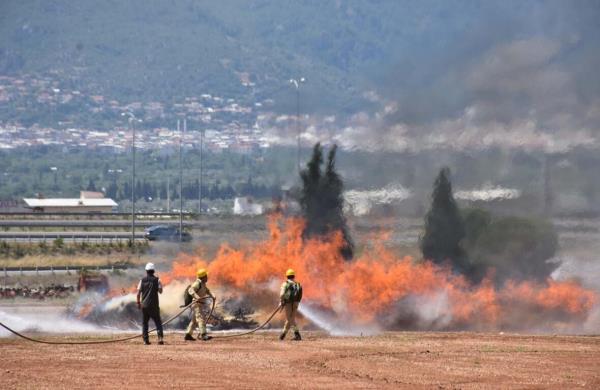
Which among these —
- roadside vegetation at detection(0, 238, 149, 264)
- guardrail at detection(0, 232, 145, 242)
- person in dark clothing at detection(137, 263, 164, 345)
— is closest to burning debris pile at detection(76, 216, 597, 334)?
person in dark clothing at detection(137, 263, 164, 345)

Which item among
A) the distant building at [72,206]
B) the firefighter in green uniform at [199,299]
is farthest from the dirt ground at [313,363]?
the distant building at [72,206]

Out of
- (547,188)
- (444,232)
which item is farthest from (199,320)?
(547,188)

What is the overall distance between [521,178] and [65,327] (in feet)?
59.8

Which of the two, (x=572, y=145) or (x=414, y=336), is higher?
(x=572, y=145)

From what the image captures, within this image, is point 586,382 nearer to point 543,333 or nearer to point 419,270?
point 543,333

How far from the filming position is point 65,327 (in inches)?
2148

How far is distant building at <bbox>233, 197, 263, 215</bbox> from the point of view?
61219 millimetres

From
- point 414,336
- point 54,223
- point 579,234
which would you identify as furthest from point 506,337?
point 54,223

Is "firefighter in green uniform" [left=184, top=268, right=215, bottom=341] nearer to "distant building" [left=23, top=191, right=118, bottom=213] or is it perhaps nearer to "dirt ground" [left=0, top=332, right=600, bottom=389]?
"dirt ground" [left=0, top=332, right=600, bottom=389]

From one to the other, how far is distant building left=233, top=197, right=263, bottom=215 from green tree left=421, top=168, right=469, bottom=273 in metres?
7.42

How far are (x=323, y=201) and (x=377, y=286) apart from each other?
20.6ft

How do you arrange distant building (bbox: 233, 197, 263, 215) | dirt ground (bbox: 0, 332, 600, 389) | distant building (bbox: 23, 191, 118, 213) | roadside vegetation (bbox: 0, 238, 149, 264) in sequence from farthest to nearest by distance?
distant building (bbox: 23, 191, 118, 213), roadside vegetation (bbox: 0, 238, 149, 264), distant building (bbox: 233, 197, 263, 215), dirt ground (bbox: 0, 332, 600, 389)

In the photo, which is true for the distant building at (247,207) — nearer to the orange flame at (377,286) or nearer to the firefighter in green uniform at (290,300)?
the orange flame at (377,286)

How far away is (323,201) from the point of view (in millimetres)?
59156
